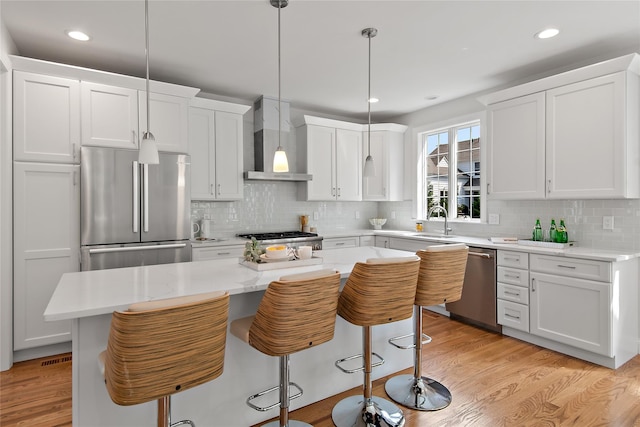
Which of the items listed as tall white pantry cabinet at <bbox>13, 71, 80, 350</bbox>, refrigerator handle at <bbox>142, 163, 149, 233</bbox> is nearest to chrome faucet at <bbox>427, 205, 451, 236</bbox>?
refrigerator handle at <bbox>142, 163, 149, 233</bbox>

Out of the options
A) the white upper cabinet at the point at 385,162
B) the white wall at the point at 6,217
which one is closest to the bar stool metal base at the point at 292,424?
the white wall at the point at 6,217

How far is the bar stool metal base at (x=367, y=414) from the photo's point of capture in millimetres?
2115

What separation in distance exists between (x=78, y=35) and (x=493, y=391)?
13.7 feet

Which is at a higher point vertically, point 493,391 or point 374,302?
point 374,302

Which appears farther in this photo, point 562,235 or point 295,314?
point 562,235

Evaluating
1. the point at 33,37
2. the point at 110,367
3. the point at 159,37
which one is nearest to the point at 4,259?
the point at 33,37

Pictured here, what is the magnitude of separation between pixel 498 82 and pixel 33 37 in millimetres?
4493

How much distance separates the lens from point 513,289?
3479 mm

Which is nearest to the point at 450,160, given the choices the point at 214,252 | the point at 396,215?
the point at 396,215

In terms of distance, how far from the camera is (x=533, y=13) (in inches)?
102

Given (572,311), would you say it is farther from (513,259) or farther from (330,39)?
(330,39)

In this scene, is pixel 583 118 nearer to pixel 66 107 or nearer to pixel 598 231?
pixel 598 231

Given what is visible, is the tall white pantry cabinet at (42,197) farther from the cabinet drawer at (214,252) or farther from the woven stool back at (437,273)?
the woven stool back at (437,273)

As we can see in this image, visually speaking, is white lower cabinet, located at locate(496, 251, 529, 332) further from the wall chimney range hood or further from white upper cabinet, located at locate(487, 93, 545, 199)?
the wall chimney range hood
